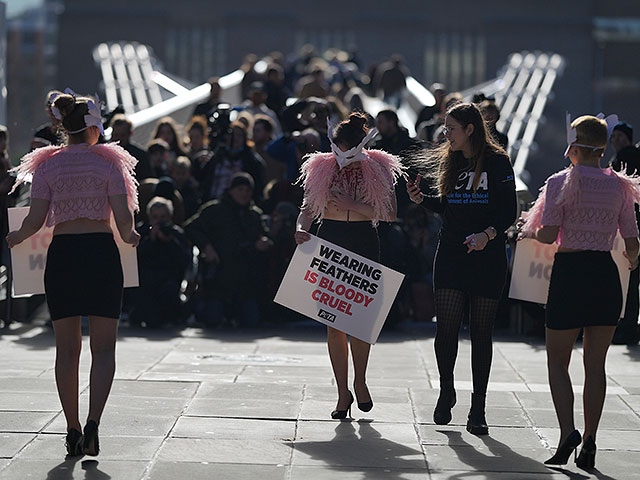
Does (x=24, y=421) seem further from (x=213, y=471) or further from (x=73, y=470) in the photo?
(x=213, y=471)

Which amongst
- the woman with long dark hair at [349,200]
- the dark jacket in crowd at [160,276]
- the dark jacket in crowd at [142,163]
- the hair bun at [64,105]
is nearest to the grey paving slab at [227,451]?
the woman with long dark hair at [349,200]

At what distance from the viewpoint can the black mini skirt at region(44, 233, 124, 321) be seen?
7027 millimetres

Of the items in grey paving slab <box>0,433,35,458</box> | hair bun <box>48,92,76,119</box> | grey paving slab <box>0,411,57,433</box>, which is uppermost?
hair bun <box>48,92,76,119</box>

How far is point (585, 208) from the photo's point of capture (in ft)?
23.2

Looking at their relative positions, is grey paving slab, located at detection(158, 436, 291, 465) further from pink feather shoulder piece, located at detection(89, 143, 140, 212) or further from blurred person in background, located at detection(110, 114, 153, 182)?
blurred person in background, located at detection(110, 114, 153, 182)

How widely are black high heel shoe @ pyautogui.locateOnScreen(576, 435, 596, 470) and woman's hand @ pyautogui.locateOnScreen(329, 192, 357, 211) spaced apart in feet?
6.91

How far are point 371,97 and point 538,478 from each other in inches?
790

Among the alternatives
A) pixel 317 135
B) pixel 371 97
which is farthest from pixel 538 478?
pixel 371 97

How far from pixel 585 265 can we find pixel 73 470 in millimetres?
2647

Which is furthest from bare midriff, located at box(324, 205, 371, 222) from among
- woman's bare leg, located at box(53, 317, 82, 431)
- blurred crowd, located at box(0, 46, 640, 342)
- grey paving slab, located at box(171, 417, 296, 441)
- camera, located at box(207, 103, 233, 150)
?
camera, located at box(207, 103, 233, 150)

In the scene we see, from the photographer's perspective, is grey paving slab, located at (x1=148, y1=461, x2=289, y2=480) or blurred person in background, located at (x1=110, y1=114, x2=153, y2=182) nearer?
grey paving slab, located at (x1=148, y1=461, x2=289, y2=480)

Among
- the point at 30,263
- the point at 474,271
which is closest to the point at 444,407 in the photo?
the point at 474,271

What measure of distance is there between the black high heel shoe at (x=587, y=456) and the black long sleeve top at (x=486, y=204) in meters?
1.45

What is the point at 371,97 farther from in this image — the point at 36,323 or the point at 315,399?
the point at 315,399
